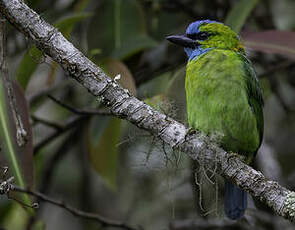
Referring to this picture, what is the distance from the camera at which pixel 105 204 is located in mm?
4246

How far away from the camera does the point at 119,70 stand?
112 inches

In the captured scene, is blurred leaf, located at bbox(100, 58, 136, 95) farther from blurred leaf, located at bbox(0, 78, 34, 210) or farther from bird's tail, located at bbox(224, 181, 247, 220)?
bird's tail, located at bbox(224, 181, 247, 220)

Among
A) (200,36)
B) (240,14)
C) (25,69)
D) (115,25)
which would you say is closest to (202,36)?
(200,36)

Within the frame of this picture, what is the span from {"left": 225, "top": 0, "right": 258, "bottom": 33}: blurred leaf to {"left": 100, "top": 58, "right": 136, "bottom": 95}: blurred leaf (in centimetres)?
62

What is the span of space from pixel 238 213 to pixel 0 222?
4.91 feet

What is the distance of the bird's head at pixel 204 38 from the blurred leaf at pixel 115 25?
19.7 inches

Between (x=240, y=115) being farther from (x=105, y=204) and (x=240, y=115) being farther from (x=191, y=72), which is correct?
(x=105, y=204)

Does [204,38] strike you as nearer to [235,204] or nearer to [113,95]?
[235,204]

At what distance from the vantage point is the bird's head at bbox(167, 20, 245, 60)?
9.25 feet

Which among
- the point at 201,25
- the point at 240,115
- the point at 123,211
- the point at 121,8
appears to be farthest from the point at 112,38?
the point at 123,211

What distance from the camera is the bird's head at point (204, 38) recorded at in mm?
2818

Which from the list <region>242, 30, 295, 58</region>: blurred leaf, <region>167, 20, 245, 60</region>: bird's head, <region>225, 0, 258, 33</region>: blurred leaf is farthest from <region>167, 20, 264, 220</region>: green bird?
<region>225, 0, 258, 33</region>: blurred leaf

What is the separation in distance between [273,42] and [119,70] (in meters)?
0.77

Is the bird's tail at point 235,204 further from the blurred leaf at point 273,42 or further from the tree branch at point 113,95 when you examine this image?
the tree branch at point 113,95
